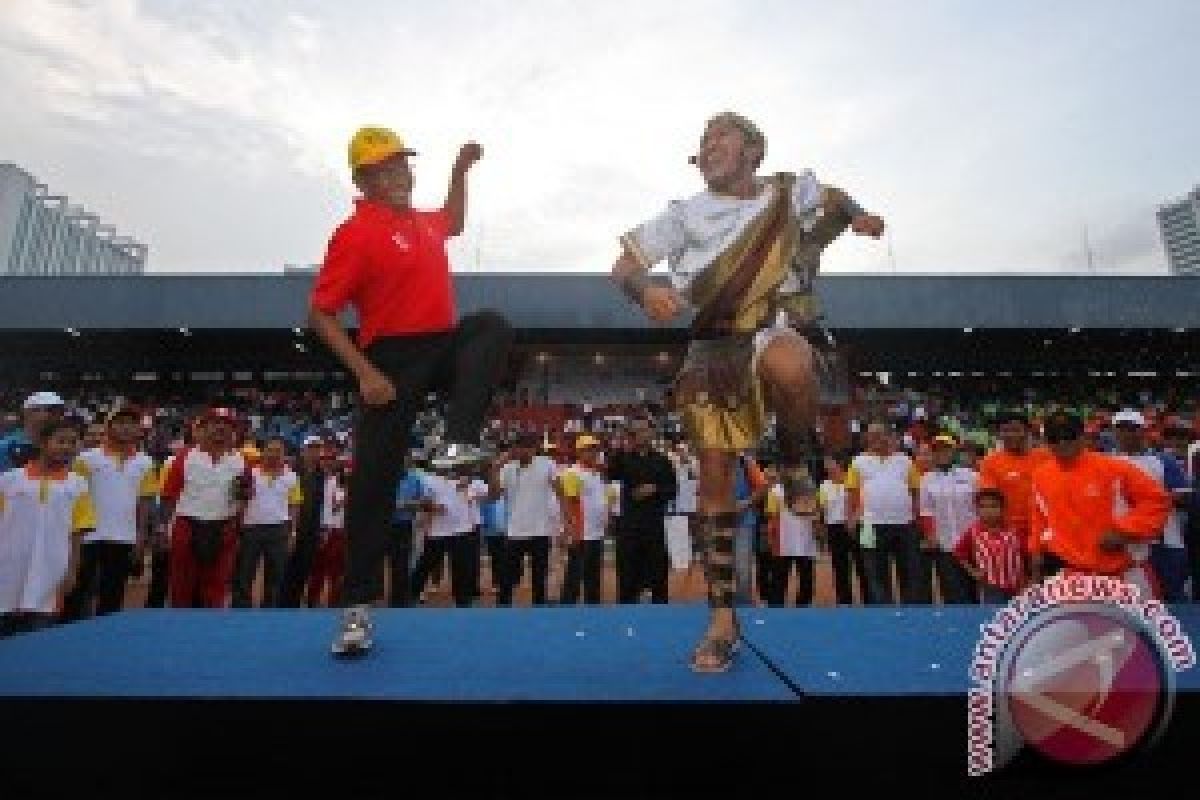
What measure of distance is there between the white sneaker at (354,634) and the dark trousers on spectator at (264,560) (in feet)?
20.7

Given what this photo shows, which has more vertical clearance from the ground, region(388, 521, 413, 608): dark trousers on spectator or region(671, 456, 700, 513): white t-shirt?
region(671, 456, 700, 513): white t-shirt

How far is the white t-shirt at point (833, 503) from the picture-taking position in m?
9.95

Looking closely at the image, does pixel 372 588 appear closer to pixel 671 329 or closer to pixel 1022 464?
pixel 1022 464

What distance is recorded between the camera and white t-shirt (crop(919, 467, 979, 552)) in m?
8.95

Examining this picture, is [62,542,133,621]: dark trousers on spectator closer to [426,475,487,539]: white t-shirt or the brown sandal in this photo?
[426,475,487,539]: white t-shirt

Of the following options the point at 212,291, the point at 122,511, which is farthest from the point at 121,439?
the point at 212,291

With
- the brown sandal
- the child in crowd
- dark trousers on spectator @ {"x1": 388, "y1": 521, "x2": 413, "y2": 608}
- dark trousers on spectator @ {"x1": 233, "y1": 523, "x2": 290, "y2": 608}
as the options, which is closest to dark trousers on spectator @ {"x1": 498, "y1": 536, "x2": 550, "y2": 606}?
dark trousers on spectator @ {"x1": 388, "y1": 521, "x2": 413, "y2": 608}

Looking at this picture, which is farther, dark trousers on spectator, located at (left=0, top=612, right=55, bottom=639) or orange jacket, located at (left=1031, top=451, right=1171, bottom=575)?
dark trousers on spectator, located at (left=0, top=612, right=55, bottom=639)

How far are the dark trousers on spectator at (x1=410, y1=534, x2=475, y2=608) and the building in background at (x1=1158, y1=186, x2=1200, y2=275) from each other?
18515cm

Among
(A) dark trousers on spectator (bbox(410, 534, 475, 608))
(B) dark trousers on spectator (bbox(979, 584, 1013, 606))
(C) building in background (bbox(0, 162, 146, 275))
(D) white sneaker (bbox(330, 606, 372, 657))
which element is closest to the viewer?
(D) white sneaker (bbox(330, 606, 372, 657))

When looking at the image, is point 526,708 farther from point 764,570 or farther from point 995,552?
point 764,570

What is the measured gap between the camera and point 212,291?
90.1 feet

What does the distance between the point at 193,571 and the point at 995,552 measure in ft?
25.9

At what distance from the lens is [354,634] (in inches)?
128
